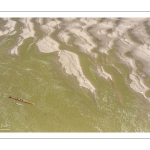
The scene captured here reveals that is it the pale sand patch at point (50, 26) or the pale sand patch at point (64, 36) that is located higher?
the pale sand patch at point (64, 36)

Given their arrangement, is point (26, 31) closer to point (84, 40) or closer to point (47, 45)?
point (47, 45)

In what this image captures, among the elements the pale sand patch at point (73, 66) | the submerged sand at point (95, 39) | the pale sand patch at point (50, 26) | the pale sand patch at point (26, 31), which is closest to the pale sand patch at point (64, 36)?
the submerged sand at point (95, 39)

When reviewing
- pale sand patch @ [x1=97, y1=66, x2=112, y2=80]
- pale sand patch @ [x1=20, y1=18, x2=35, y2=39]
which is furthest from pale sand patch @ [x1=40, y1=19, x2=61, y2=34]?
pale sand patch @ [x1=97, y1=66, x2=112, y2=80]

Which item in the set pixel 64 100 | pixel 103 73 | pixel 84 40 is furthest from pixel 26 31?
pixel 64 100

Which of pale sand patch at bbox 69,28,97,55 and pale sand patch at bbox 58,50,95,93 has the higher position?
pale sand patch at bbox 58,50,95,93

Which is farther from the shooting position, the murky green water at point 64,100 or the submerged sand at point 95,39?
the submerged sand at point 95,39

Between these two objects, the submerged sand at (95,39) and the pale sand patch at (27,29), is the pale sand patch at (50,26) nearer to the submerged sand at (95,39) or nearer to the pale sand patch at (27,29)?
the submerged sand at (95,39)

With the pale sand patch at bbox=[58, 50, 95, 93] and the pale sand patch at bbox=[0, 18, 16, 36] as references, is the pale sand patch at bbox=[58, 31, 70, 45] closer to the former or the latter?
the pale sand patch at bbox=[58, 50, 95, 93]
